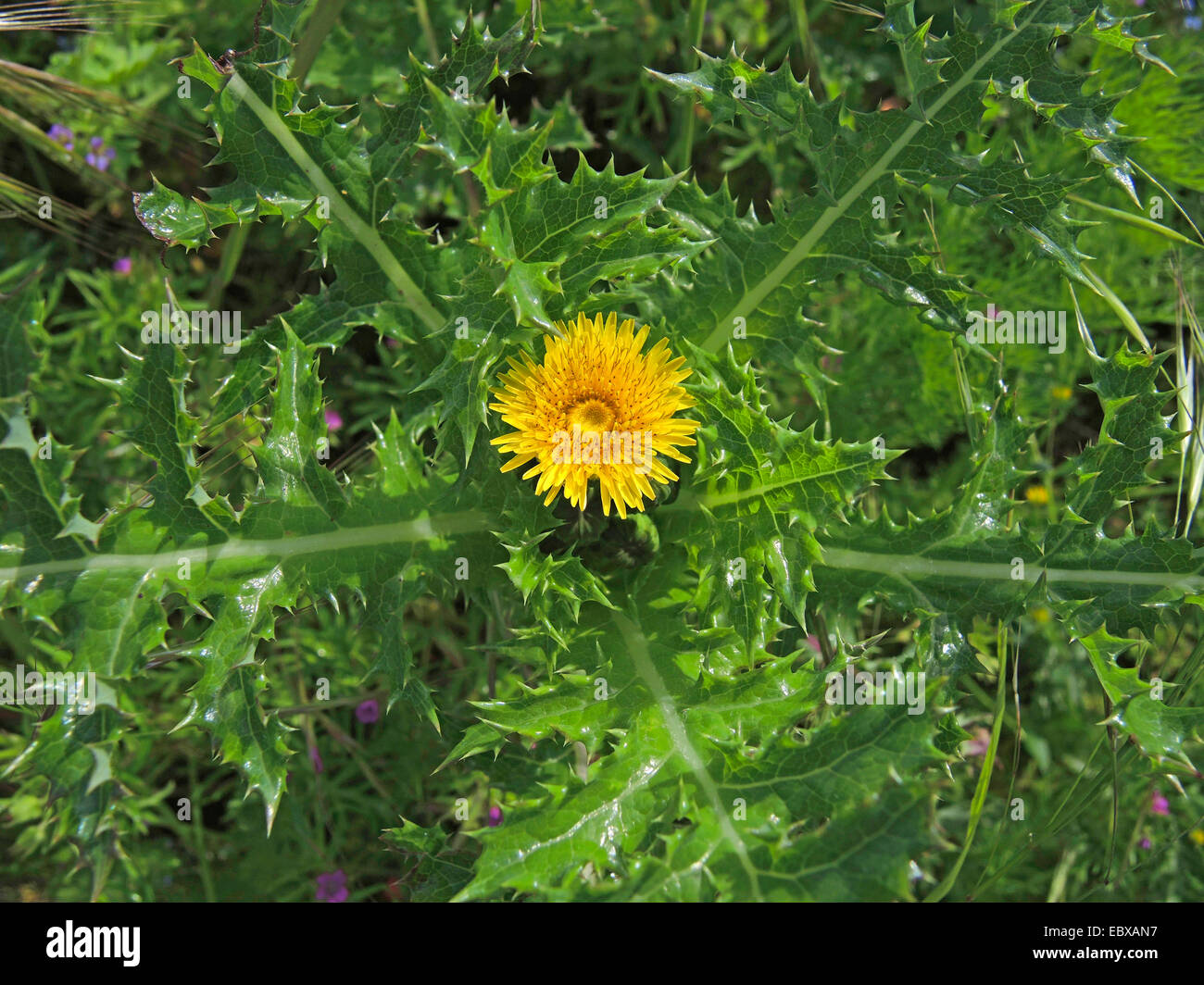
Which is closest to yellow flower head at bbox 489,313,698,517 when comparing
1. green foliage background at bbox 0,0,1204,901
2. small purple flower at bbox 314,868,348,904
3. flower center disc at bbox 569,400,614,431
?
flower center disc at bbox 569,400,614,431

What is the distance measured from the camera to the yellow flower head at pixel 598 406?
7.07 ft

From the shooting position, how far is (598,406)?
2.22 metres

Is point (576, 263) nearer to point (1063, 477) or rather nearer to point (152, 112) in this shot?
point (152, 112)

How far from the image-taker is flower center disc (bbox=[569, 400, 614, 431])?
7.22 ft

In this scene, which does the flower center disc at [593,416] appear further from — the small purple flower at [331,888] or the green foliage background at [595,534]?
the small purple flower at [331,888]

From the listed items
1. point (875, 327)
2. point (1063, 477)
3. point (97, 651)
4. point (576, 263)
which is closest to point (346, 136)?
point (576, 263)

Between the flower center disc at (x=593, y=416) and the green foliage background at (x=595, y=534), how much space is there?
23 cm

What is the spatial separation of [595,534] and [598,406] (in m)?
0.37

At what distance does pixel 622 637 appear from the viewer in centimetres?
239

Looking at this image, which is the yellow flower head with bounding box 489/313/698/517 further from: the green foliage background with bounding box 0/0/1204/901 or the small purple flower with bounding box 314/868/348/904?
the small purple flower with bounding box 314/868/348/904

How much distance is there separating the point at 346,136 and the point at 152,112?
141 cm

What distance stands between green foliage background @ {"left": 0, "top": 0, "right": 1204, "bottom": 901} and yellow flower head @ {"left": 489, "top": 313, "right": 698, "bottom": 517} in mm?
125

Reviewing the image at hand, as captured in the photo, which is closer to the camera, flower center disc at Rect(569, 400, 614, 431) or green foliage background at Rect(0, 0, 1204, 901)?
green foliage background at Rect(0, 0, 1204, 901)

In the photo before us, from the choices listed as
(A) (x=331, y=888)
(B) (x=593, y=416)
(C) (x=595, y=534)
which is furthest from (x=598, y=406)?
(A) (x=331, y=888)
